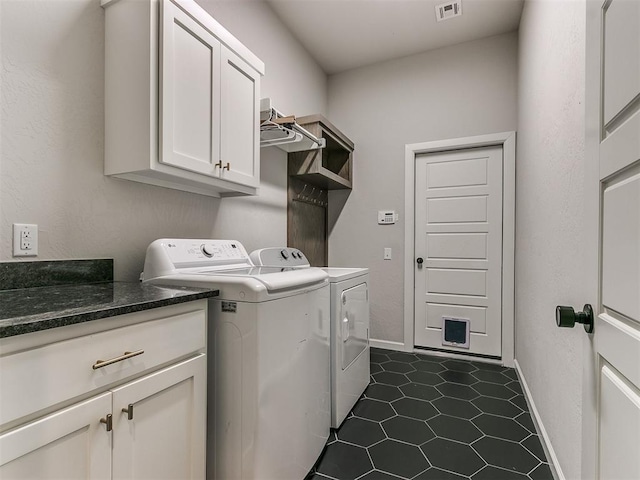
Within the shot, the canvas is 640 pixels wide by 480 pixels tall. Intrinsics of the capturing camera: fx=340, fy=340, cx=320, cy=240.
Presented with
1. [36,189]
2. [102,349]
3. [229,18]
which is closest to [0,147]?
[36,189]

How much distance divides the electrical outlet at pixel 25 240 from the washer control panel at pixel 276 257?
3.67 ft

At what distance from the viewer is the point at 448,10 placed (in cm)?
267

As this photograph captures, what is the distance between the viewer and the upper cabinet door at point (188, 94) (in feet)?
4.62

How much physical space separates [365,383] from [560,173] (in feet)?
5.77

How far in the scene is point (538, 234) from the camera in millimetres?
2014

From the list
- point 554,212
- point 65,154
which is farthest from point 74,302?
point 554,212

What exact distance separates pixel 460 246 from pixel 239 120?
2310 millimetres

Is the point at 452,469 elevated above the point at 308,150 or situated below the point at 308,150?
below

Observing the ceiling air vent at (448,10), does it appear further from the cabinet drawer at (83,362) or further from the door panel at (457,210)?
the cabinet drawer at (83,362)

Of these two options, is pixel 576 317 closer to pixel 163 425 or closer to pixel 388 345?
pixel 163 425

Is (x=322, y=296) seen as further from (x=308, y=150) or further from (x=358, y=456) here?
(x=308, y=150)

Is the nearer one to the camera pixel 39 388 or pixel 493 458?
pixel 39 388

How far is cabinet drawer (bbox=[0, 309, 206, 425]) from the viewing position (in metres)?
0.71

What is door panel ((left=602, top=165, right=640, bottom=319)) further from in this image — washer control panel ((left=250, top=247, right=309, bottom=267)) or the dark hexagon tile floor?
washer control panel ((left=250, top=247, right=309, bottom=267))
